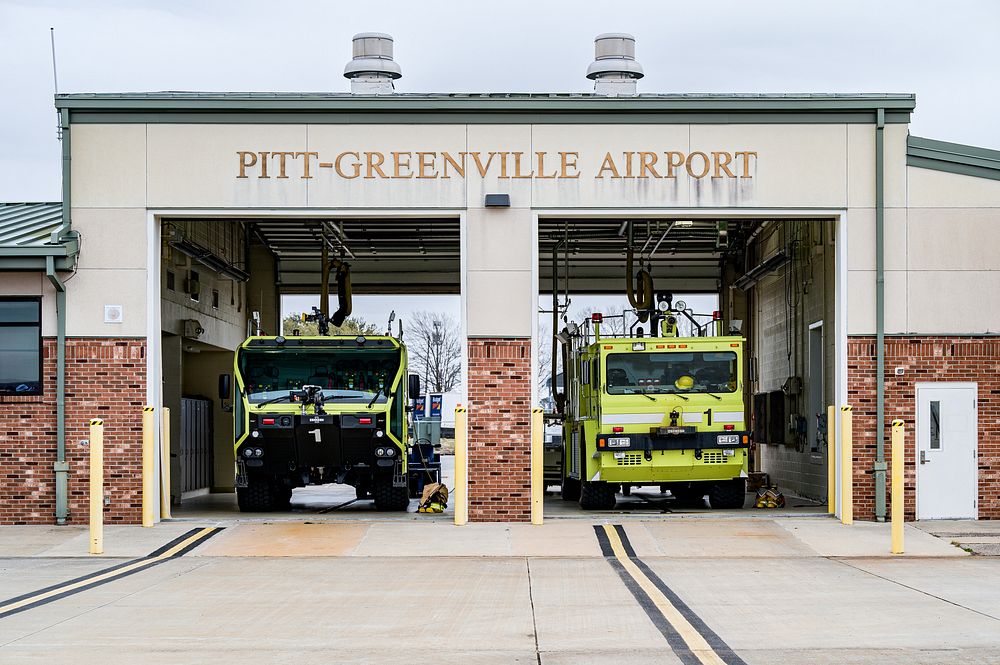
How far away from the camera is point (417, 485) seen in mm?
26875

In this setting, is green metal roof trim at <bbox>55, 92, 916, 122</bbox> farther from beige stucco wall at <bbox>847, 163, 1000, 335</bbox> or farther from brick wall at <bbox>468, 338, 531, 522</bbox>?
brick wall at <bbox>468, 338, 531, 522</bbox>

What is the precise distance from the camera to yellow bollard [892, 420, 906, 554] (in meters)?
16.8

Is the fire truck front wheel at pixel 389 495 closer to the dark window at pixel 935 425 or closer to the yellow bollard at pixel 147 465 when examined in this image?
the yellow bollard at pixel 147 465

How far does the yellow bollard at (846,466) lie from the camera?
63.0 feet

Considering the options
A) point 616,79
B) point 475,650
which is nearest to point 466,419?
point 616,79

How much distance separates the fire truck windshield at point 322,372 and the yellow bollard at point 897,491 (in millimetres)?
8199

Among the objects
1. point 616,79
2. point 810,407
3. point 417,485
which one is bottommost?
point 417,485

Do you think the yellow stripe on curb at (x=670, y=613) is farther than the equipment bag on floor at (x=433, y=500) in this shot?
No

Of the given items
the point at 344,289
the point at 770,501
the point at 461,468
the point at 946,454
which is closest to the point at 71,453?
the point at 461,468

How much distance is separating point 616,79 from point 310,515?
29.6 ft


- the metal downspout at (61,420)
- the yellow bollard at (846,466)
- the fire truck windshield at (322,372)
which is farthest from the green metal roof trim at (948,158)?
the metal downspout at (61,420)

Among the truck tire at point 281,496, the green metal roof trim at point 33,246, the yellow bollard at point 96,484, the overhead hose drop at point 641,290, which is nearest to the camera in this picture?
the yellow bollard at point 96,484

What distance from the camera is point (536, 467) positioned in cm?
1934

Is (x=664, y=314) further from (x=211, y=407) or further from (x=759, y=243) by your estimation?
(x=211, y=407)
